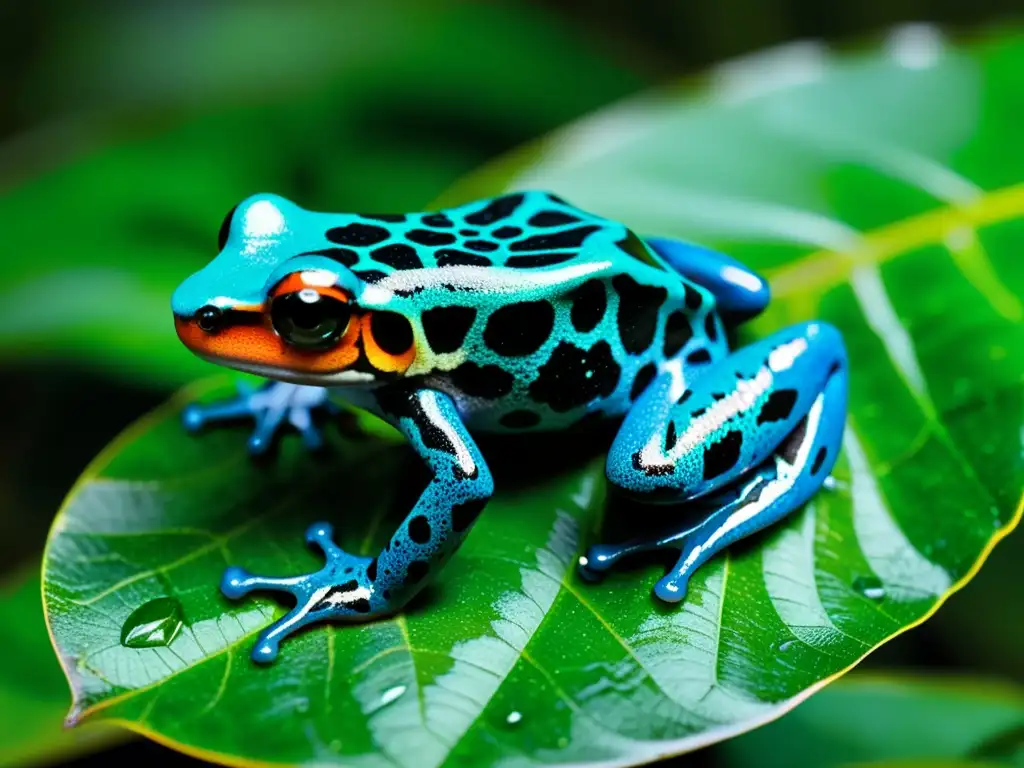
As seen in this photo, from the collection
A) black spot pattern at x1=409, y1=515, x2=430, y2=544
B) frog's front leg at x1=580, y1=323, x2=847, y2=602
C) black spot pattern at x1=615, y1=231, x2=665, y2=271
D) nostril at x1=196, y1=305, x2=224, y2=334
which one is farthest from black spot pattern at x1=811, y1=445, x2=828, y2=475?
nostril at x1=196, y1=305, x2=224, y2=334

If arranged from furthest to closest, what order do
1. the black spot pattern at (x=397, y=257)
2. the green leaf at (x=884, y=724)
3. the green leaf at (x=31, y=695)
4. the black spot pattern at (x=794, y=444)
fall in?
the green leaf at (x=884, y=724), the green leaf at (x=31, y=695), the black spot pattern at (x=794, y=444), the black spot pattern at (x=397, y=257)

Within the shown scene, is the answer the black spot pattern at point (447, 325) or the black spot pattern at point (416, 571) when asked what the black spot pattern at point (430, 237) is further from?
the black spot pattern at point (416, 571)

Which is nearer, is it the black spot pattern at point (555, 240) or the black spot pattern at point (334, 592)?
the black spot pattern at point (334, 592)

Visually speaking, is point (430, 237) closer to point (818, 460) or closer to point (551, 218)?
point (551, 218)

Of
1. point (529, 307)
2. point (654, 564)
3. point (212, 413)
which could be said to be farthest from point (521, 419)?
point (212, 413)

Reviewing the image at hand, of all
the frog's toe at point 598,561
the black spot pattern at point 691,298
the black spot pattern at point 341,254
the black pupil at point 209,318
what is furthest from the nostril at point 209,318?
the black spot pattern at point 691,298

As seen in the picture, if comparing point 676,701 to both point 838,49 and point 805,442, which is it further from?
point 838,49

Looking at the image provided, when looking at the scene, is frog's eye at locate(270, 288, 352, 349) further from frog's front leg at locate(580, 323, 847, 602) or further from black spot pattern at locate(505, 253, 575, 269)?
frog's front leg at locate(580, 323, 847, 602)
